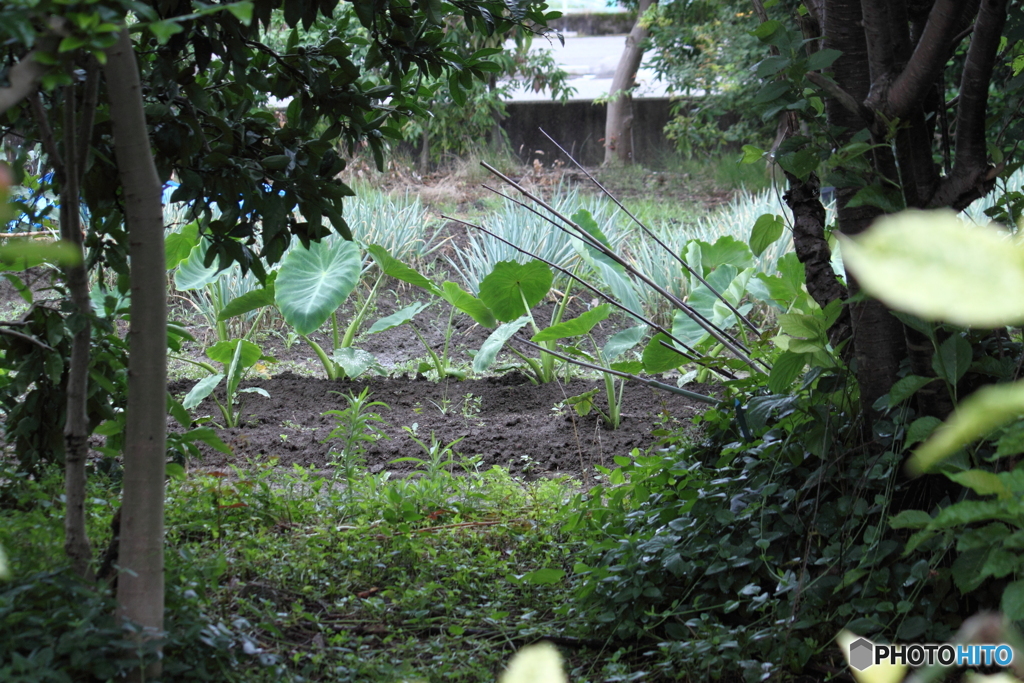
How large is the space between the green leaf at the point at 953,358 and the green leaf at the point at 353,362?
2.82 metres

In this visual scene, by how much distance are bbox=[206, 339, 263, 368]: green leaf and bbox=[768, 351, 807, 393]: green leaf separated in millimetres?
2416

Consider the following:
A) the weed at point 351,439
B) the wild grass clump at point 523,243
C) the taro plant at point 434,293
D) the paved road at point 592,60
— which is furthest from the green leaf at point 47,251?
the paved road at point 592,60

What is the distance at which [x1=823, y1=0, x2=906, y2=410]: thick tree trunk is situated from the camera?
1545 millimetres

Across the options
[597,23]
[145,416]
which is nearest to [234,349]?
[145,416]

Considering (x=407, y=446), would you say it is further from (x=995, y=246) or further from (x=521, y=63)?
(x=521, y=63)

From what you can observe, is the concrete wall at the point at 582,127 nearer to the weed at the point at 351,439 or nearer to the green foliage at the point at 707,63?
the green foliage at the point at 707,63

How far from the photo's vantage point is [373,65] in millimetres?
1792

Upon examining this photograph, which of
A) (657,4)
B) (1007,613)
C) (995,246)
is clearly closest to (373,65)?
(1007,613)

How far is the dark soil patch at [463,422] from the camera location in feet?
9.71

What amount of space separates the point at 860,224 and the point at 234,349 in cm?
271

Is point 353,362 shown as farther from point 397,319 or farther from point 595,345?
point 595,345

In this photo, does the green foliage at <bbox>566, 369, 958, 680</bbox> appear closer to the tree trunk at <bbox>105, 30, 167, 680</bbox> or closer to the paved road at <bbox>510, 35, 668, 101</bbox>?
the tree trunk at <bbox>105, 30, 167, 680</bbox>

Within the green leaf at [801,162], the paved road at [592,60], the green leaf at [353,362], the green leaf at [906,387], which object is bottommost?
the green leaf at [353,362]

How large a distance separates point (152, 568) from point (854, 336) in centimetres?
132
